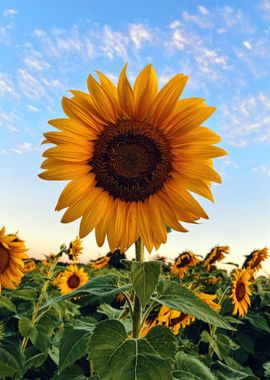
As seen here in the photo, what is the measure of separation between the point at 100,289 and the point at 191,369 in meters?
0.66

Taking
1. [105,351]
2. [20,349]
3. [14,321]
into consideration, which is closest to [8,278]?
[20,349]

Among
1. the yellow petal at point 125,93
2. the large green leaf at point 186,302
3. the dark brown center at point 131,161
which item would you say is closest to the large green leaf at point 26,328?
the dark brown center at point 131,161

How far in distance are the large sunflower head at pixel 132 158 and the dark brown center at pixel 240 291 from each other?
3.09 meters

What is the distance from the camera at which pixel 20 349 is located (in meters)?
3.99

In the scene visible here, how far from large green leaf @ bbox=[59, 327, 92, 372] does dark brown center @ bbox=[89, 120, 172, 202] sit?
28.7 inches

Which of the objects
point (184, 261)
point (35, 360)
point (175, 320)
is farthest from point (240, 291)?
point (35, 360)

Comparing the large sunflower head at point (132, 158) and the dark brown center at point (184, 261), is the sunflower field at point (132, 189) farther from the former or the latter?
the dark brown center at point (184, 261)

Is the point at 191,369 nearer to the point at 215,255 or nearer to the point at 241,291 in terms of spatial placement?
the point at 241,291

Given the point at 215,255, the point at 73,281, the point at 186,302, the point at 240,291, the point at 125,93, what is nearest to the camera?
the point at 186,302

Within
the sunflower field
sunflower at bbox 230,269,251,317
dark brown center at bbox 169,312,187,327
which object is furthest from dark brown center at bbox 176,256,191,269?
the sunflower field

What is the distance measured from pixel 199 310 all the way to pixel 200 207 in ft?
1.66

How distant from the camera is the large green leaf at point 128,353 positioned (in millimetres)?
1911

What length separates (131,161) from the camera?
2.46m

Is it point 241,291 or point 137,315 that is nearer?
point 137,315
